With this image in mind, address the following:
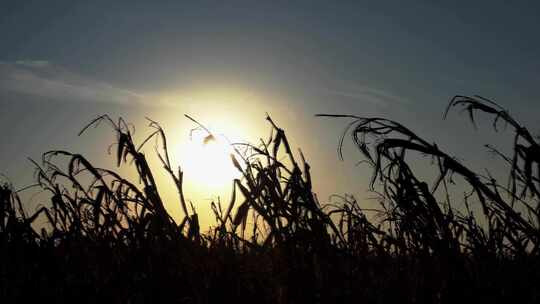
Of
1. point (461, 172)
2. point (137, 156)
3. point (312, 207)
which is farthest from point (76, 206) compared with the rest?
point (461, 172)

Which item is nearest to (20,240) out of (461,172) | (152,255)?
(152,255)

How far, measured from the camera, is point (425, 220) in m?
2.44

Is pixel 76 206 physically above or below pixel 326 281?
above

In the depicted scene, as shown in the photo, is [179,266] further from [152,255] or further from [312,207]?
[312,207]

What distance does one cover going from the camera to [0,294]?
2990mm

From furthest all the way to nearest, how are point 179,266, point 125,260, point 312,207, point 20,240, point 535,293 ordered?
point 20,240 < point 125,260 < point 179,266 < point 312,207 < point 535,293

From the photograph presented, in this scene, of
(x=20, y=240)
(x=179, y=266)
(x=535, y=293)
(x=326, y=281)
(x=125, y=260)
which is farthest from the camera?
(x=20, y=240)

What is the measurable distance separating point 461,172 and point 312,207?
985 mm

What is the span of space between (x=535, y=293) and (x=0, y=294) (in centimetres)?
255

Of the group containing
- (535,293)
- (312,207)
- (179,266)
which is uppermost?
(312,207)

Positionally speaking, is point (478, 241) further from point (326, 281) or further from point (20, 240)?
point (20, 240)

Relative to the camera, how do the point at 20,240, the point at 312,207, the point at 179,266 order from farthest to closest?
1. the point at 20,240
2. the point at 179,266
3. the point at 312,207

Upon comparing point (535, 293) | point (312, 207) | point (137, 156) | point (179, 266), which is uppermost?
point (137, 156)

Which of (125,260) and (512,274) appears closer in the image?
(512,274)
